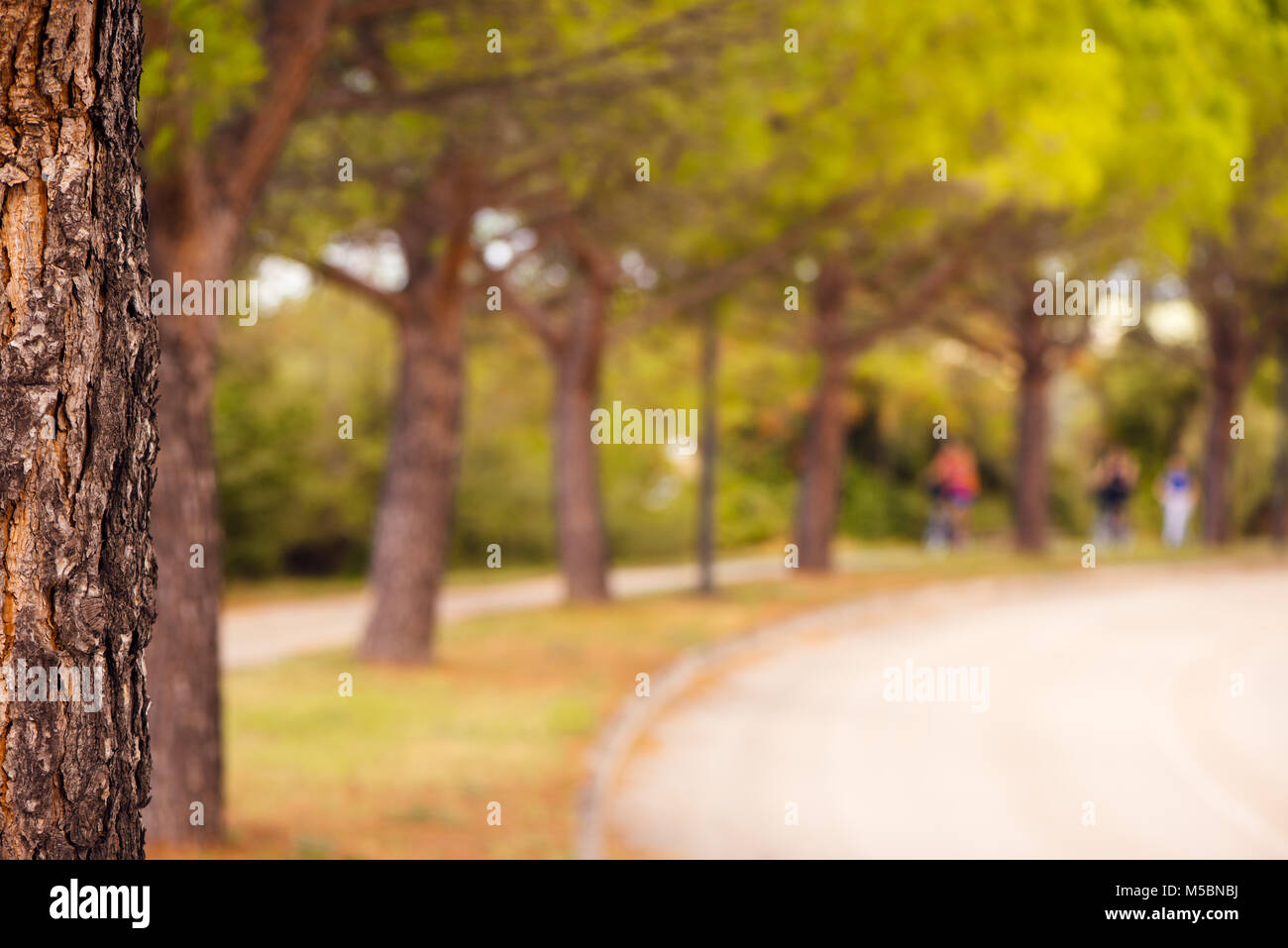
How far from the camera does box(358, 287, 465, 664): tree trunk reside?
1241cm

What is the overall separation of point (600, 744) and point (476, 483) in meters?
14.7

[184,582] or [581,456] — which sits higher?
[581,456]

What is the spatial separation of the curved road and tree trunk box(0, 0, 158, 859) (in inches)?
209

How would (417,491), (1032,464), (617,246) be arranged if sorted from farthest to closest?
(1032,464)
(617,246)
(417,491)

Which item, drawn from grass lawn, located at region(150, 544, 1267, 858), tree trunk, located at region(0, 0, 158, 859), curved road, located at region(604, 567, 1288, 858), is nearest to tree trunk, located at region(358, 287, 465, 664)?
grass lawn, located at region(150, 544, 1267, 858)

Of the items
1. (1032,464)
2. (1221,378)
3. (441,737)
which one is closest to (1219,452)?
(1221,378)

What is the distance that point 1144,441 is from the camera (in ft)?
117

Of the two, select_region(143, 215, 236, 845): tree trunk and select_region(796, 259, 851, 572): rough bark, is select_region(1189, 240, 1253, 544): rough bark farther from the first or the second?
select_region(143, 215, 236, 845): tree trunk

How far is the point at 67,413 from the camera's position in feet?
8.10

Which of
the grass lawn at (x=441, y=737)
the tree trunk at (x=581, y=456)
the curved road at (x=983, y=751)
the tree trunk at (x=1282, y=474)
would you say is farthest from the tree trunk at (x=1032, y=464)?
the grass lawn at (x=441, y=737)

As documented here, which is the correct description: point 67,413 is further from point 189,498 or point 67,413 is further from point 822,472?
point 822,472

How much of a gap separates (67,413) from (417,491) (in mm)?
10003
